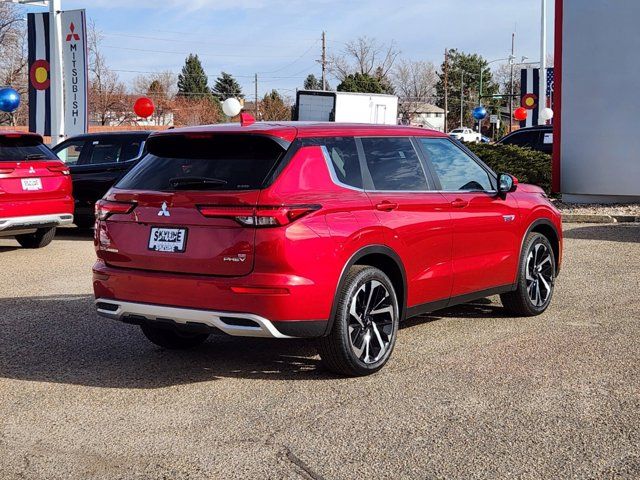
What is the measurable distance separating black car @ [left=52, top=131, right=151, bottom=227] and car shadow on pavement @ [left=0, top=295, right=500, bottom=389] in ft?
20.7

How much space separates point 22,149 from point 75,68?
29.7 ft

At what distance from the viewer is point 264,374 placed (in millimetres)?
5859

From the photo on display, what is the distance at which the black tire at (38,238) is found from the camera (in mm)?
12719

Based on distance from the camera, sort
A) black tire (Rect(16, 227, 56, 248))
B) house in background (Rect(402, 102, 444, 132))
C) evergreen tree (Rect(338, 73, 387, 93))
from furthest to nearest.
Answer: house in background (Rect(402, 102, 444, 132)) → evergreen tree (Rect(338, 73, 387, 93)) → black tire (Rect(16, 227, 56, 248))

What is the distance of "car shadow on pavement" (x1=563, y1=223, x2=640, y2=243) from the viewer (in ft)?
43.7

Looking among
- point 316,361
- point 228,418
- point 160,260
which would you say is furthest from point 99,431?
point 316,361

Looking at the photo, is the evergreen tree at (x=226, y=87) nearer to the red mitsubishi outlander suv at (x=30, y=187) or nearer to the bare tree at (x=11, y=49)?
the bare tree at (x=11, y=49)

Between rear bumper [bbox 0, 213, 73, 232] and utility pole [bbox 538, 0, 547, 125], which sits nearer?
rear bumper [bbox 0, 213, 73, 232]

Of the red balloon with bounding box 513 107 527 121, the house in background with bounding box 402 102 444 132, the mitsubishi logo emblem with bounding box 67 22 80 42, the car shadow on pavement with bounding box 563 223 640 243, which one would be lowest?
the car shadow on pavement with bounding box 563 223 640 243

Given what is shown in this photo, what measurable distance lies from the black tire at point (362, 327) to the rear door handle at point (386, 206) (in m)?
0.42

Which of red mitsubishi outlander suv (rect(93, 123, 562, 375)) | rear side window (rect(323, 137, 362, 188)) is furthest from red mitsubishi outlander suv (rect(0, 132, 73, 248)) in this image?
rear side window (rect(323, 137, 362, 188))

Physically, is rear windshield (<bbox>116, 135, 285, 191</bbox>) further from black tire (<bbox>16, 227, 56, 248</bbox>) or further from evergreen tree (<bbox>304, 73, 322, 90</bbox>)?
evergreen tree (<bbox>304, 73, 322, 90</bbox>)

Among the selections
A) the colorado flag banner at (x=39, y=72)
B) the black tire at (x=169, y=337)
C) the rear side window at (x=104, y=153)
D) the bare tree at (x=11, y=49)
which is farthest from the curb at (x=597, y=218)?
the bare tree at (x=11, y=49)

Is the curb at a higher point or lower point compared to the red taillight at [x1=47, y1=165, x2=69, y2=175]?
lower
